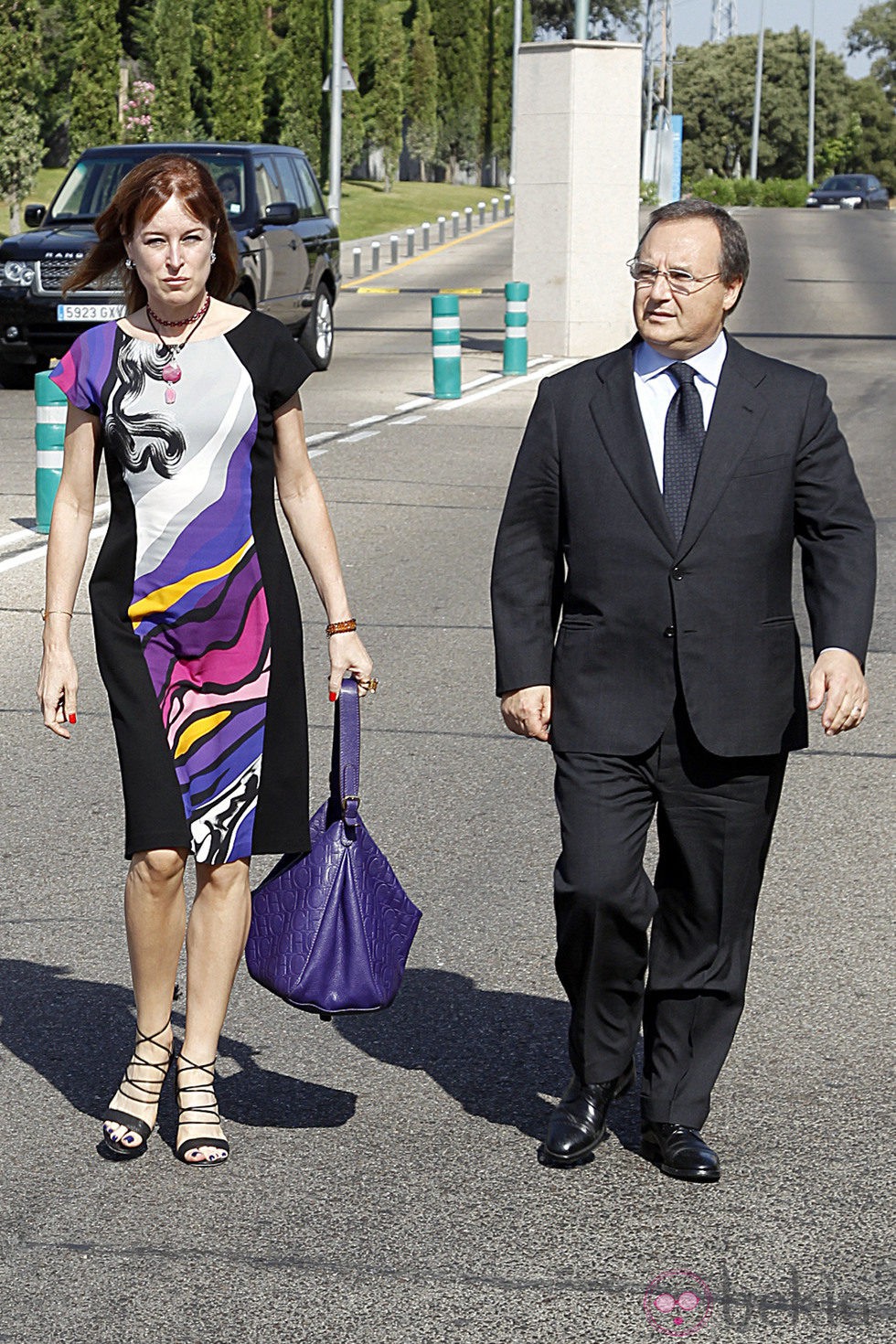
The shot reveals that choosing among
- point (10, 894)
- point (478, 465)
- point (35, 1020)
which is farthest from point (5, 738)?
point (478, 465)

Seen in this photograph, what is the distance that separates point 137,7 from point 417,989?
59180 mm

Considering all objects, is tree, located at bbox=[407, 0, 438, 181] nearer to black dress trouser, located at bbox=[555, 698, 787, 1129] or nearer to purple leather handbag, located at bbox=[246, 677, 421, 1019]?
purple leather handbag, located at bbox=[246, 677, 421, 1019]

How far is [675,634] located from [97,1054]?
1694mm

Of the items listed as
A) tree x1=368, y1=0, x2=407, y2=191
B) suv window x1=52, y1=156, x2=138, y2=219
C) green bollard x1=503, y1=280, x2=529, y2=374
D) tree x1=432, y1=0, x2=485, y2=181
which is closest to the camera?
suv window x1=52, y1=156, x2=138, y2=219

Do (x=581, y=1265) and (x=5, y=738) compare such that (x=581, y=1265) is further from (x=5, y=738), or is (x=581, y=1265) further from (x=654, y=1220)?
(x=5, y=738)

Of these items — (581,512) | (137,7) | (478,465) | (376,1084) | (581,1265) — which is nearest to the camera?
(581,1265)

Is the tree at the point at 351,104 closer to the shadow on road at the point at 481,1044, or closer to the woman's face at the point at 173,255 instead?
the shadow on road at the point at 481,1044

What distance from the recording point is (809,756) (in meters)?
7.56

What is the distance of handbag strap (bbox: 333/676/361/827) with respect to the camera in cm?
413

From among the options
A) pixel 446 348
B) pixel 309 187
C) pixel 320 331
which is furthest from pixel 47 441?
pixel 309 187

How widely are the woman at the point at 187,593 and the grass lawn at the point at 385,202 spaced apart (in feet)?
142

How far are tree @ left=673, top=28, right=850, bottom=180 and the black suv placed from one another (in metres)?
Result: 97.5

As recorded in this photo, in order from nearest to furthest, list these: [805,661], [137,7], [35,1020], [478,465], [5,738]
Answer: [35,1020] → [5,738] → [805,661] → [478,465] → [137,7]

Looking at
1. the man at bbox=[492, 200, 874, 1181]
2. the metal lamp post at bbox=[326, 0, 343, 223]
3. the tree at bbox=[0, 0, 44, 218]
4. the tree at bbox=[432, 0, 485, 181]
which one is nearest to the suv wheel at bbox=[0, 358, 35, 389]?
the man at bbox=[492, 200, 874, 1181]
